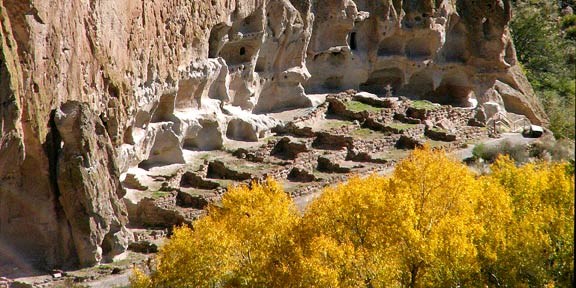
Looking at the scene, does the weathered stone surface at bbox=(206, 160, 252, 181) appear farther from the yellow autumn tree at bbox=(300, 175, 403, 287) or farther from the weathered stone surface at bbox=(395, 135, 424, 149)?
the yellow autumn tree at bbox=(300, 175, 403, 287)

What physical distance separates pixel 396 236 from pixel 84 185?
1156 cm

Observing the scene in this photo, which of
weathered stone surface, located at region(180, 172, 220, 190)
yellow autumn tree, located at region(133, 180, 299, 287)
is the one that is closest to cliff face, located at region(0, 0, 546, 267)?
weathered stone surface, located at region(180, 172, 220, 190)

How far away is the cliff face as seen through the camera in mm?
36594

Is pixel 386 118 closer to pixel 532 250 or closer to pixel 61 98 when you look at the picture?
pixel 61 98

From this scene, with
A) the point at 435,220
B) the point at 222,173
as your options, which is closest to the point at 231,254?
the point at 435,220

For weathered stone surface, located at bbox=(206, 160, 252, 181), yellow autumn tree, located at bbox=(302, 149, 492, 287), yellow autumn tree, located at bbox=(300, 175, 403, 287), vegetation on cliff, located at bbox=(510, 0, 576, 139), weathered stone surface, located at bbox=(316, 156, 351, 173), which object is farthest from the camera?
vegetation on cliff, located at bbox=(510, 0, 576, 139)

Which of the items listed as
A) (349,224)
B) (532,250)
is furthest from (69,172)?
(532,250)

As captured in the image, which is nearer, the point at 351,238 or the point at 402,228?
the point at 402,228

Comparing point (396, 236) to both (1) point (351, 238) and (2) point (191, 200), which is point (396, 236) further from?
(2) point (191, 200)

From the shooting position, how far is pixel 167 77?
45.0m

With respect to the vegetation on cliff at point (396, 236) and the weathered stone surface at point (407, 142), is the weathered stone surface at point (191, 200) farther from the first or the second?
the weathered stone surface at point (407, 142)

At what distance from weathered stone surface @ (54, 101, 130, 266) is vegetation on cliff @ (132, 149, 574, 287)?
212 inches

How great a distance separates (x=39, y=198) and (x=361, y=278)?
12.7 meters

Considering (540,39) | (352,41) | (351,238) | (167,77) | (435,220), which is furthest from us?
(540,39)
